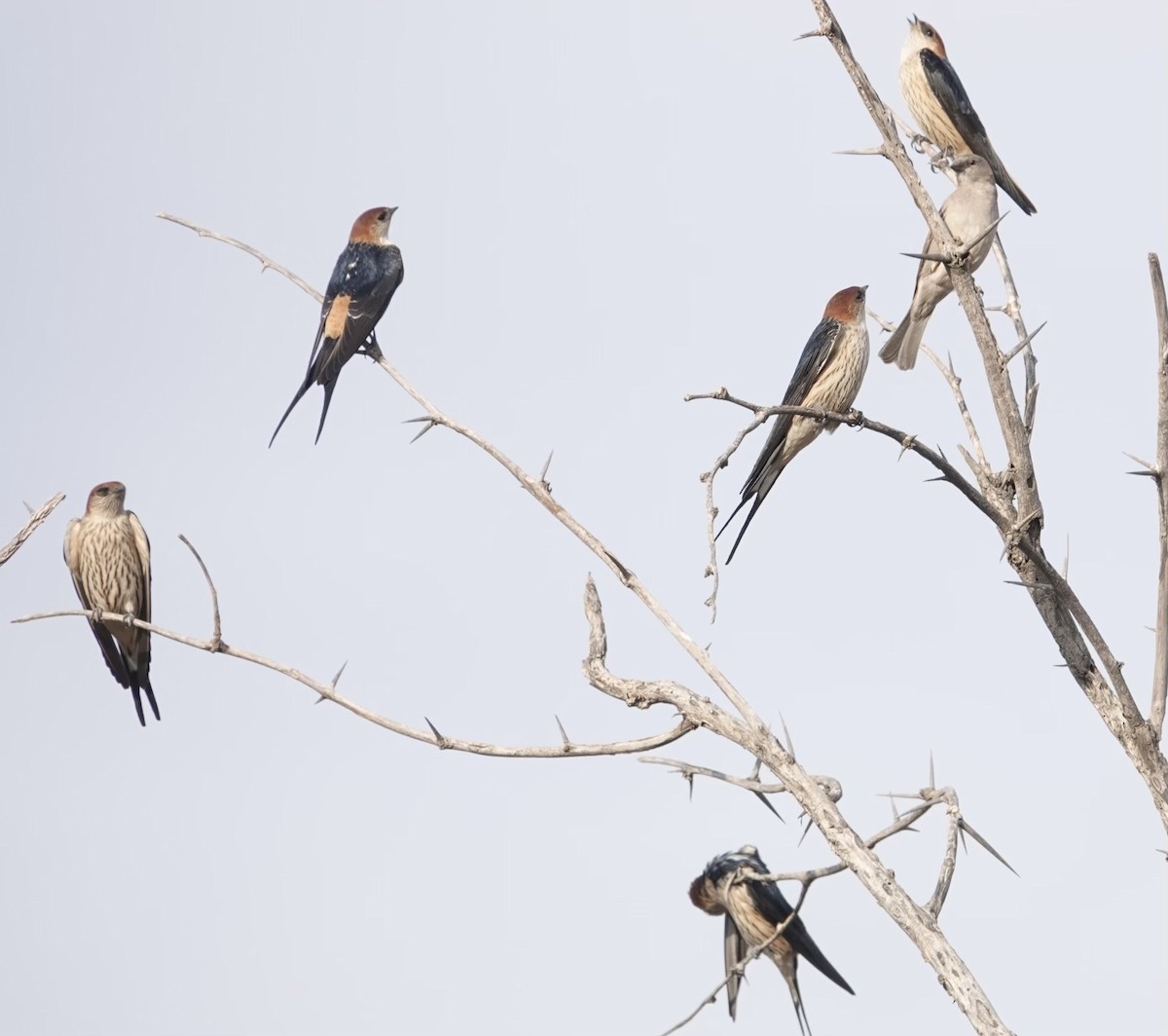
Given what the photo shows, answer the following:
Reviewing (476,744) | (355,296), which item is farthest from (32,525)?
(355,296)

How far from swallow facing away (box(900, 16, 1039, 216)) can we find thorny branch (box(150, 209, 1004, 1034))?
376 centimetres

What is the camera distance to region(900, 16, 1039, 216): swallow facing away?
29.6ft

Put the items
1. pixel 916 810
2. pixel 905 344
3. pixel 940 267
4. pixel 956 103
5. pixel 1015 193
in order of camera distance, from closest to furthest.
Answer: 1. pixel 916 810
2. pixel 940 267
3. pixel 905 344
4. pixel 1015 193
5. pixel 956 103

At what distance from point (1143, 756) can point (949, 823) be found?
0.89 metres

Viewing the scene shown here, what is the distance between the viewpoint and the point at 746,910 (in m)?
10.2

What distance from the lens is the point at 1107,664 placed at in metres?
5.98

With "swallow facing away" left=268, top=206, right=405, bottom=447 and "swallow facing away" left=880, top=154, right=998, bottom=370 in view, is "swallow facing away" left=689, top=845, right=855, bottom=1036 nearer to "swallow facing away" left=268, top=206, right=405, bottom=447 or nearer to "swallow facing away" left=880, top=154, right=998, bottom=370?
"swallow facing away" left=880, top=154, right=998, bottom=370

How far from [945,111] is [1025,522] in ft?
13.1

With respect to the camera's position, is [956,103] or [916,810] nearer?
[916,810]

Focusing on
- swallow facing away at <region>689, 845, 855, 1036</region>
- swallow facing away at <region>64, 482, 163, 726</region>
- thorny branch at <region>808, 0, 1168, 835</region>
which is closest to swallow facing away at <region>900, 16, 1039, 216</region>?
thorny branch at <region>808, 0, 1168, 835</region>

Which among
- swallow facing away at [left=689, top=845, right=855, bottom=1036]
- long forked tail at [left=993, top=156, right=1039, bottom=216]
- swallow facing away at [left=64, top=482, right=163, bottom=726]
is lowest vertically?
swallow facing away at [left=689, top=845, right=855, bottom=1036]

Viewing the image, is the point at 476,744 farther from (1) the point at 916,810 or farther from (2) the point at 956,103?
(2) the point at 956,103

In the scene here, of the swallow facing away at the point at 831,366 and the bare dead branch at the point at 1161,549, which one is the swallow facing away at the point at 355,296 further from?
the bare dead branch at the point at 1161,549

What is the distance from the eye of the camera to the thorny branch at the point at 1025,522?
598 centimetres
